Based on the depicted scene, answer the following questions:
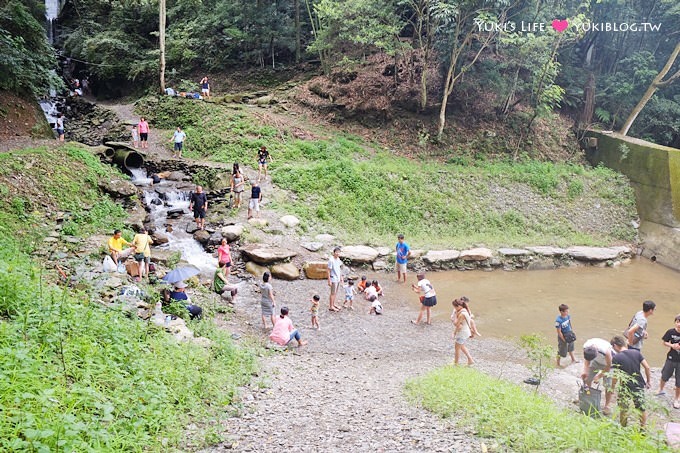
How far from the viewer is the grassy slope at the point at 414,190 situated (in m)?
17.0

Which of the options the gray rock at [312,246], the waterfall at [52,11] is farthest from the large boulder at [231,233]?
the waterfall at [52,11]

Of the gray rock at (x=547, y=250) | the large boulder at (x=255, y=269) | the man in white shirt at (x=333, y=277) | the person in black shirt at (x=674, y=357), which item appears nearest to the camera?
the person in black shirt at (x=674, y=357)

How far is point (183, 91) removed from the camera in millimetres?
26719

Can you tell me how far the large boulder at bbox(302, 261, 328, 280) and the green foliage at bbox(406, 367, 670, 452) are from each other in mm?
6141

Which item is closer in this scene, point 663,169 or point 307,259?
point 307,259

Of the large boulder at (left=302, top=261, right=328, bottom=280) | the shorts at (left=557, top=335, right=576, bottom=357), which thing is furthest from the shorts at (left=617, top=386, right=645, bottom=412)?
the large boulder at (left=302, top=261, right=328, bottom=280)

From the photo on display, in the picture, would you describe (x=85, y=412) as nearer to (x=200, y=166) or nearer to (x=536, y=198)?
(x=200, y=166)

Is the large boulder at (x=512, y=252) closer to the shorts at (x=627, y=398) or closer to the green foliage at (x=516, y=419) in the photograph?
the green foliage at (x=516, y=419)

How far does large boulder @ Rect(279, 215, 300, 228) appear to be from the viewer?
15.1m

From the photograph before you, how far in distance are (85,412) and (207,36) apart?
29.4 metres

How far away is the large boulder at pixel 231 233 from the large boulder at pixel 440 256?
6.22 metres

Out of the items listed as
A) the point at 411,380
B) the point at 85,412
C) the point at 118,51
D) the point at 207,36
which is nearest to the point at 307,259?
the point at 411,380

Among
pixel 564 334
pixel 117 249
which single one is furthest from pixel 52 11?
pixel 564 334

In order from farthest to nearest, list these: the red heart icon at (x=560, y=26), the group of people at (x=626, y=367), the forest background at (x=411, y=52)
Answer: the forest background at (x=411, y=52) < the red heart icon at (x=560, y=26) < the group of people at (x=626, y=367)
